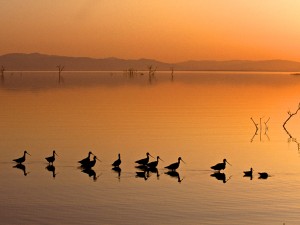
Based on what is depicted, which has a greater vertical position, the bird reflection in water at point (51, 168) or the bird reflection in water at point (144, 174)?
the bird reflection in water at point (51, 168)

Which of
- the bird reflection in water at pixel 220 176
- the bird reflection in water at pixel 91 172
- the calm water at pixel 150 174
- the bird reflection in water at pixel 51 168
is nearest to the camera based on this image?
the calm water at pixel 150 174

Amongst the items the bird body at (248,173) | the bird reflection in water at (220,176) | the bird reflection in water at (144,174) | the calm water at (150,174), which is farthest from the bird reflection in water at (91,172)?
the bird body at (248,173)

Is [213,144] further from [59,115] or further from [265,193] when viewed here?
[59,115]

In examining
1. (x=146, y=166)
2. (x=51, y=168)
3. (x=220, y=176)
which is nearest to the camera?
(x=220, y=176)

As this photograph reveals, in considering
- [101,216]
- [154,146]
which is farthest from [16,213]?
[154,146]

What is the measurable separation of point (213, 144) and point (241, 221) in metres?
19.5

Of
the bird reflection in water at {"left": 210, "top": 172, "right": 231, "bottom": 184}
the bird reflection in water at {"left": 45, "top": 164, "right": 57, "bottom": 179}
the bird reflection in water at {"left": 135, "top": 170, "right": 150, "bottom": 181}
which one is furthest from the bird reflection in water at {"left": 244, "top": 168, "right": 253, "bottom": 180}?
the bird reflection in water at {"left": 45, "top": 164, "right": 57, "bottom": 179}

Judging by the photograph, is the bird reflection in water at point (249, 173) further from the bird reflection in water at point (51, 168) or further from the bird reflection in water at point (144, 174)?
the bird reflection in water at point (51, 168)

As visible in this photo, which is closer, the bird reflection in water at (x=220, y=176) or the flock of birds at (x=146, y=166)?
the bird reflection in water at (x=220, y=176)

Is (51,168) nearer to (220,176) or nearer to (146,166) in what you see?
(146,166)

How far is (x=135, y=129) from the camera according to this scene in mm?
50906

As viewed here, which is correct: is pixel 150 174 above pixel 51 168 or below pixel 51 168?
below

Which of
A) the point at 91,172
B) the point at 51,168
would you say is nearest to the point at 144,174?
the point at 91,172

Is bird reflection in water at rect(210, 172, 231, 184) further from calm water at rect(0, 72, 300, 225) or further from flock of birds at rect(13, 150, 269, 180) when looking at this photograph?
calm water at rect(0, 72, 300, 225)
